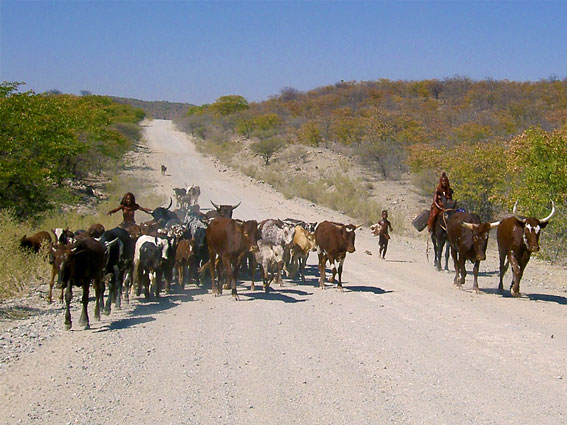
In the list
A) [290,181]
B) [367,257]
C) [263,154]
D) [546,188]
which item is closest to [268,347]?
[367,257]

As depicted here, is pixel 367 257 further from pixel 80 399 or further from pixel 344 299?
pixel 80 399

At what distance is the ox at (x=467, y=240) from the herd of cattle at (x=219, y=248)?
0.07 ft

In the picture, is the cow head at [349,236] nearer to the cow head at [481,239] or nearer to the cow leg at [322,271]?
the cow leg at [322,271]

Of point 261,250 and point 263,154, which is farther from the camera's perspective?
point 263,154

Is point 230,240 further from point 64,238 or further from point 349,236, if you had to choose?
point 64,238

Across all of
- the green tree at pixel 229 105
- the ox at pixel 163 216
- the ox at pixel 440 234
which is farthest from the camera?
the green tree at pixel 229 105

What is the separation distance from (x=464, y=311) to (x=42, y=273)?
31.7 feet

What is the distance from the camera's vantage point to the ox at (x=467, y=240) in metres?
13.4

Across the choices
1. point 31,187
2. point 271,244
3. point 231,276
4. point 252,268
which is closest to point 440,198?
point 271,244

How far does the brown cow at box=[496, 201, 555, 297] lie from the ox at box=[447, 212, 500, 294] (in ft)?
1.21

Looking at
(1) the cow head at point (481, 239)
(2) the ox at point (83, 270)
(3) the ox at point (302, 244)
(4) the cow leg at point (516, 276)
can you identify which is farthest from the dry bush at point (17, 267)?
(4) the cow leg at point (516, 276)

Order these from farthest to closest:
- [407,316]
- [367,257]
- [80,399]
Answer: [367,257] < [407,316] < [80,399]

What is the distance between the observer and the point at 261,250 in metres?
13.0

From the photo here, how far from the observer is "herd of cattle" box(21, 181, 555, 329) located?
1126 cm
